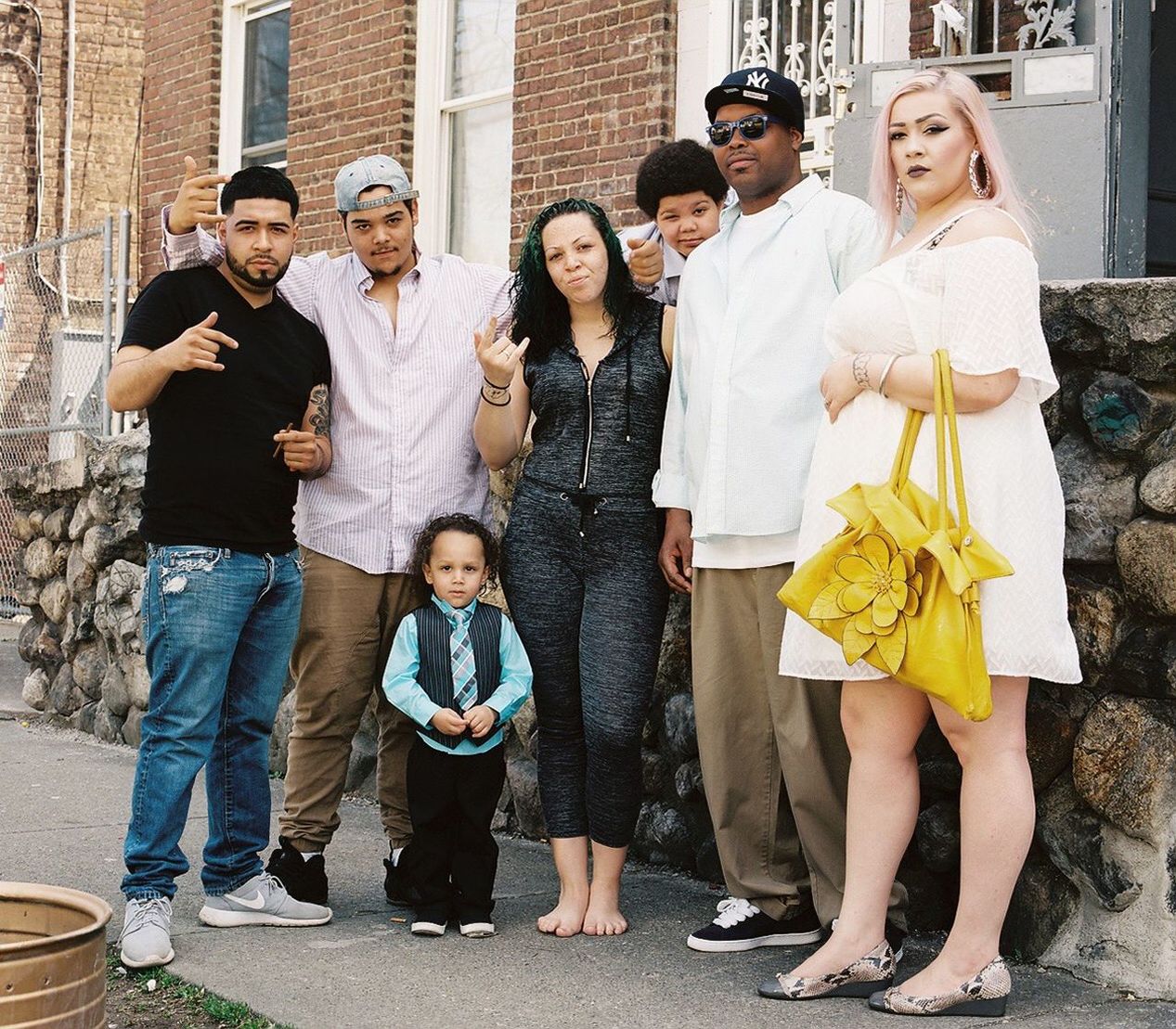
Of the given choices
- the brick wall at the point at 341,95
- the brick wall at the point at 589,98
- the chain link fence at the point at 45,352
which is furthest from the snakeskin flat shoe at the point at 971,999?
the chain link fence at the point at 45,352

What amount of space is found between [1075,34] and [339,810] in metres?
3.90

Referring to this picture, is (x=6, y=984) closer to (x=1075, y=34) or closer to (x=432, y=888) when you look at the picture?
(x=432, y=888)

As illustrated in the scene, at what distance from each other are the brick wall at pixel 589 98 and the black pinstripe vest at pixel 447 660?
3.56 metres

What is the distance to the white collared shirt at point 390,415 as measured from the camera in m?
4.55

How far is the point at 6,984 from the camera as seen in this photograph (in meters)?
2.70

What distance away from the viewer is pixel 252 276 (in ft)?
14.1

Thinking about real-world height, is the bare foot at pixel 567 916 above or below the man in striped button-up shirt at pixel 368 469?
below

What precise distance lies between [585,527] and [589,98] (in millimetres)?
4096

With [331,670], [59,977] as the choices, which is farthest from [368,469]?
[59,977]

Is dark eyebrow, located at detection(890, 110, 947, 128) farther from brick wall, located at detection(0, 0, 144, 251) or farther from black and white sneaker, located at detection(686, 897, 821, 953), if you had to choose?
brick wall, located at detection(0, 0, 144, 251)

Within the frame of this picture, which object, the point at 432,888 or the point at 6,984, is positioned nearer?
the point at 6,984

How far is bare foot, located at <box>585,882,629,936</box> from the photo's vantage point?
435 centimetres

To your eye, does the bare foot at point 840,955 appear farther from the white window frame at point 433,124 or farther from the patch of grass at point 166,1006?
the white window frame at point 433,124

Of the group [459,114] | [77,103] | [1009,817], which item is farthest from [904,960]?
[77,103]
